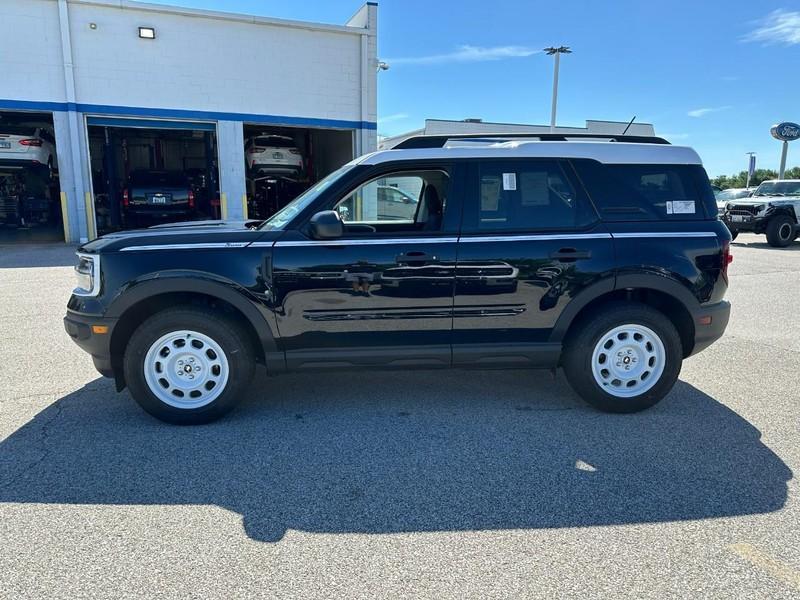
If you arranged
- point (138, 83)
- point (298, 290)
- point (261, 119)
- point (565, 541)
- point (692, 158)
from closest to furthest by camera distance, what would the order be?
point (565, 541), point (298, 290), point (692, 158), point (138, 83), point (261, 119)

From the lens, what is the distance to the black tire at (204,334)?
3.82 m

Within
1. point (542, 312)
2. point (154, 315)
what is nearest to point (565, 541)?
point (542, 312)

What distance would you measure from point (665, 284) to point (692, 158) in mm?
980

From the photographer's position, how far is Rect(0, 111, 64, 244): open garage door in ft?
50.2

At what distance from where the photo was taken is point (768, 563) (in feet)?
8.17

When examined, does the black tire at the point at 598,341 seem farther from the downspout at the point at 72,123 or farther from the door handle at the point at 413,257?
the downspout at the point at 72,123

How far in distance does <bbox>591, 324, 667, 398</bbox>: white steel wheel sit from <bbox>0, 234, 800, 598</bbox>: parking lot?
0.86 feet

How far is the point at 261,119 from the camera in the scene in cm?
1683

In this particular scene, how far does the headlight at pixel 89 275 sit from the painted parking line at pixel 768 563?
399 cm

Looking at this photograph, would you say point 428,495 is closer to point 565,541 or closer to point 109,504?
point 565,541

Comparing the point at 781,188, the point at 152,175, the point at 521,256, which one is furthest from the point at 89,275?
the point at 781,188

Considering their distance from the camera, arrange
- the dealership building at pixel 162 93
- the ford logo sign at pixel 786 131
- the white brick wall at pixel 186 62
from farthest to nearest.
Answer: the ford logo sign at pixel 786 131 < the dealership building at pixel 162 93 < the white brick wall at pixel 186 62

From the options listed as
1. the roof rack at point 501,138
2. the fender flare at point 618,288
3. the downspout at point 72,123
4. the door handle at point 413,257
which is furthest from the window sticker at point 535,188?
the downspout at point 72,123

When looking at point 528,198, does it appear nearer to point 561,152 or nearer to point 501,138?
point 561,152
